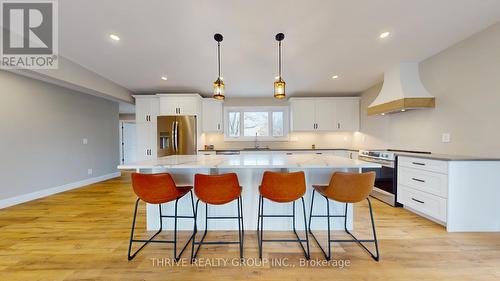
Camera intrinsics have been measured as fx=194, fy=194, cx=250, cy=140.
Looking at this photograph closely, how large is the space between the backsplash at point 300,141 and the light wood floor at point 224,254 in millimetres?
2845

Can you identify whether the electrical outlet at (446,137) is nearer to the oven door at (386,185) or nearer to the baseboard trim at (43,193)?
the oven door at (386,185)

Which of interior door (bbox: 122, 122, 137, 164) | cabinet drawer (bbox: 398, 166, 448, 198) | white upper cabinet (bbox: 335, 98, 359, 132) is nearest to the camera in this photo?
cabinet drawer (bbox: 398, 166, 448, 198)

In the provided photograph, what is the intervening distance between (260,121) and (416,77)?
336 cm

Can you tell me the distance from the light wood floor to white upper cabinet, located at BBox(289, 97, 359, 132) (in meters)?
2.71

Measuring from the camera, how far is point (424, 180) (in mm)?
2551

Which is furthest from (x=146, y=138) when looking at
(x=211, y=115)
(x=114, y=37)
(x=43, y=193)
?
(x=114, y=37)

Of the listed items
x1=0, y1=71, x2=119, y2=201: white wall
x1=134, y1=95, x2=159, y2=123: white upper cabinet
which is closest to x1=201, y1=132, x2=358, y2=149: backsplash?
x1=134, y1=95, x2=159, y2=123: white upper cabinet

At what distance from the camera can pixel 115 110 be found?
559 centimetres

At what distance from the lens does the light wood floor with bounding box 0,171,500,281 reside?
1.61 metres

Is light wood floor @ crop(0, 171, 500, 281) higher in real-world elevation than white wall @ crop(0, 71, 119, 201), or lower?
lower

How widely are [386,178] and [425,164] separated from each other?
2.42ft

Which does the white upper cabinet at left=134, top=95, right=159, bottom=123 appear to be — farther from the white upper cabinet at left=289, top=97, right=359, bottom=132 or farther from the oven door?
the oven door

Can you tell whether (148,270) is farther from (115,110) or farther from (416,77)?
(115,110)

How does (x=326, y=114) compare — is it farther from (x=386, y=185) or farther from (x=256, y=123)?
(x=386, y=185)
